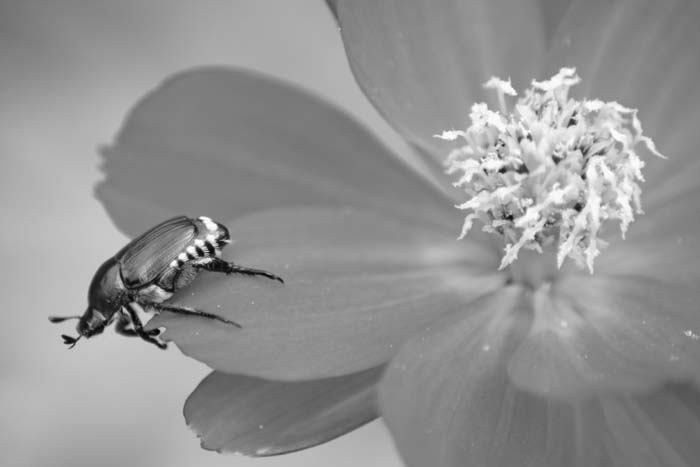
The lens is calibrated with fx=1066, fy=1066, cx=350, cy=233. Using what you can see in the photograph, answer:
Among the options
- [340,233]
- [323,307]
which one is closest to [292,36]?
[340,233]

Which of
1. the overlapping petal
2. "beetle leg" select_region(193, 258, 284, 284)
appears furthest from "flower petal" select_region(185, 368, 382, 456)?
the overlapping petal

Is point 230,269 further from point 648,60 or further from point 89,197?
point 89,197

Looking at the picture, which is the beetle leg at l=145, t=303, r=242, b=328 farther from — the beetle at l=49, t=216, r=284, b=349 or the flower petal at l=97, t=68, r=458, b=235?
the flower petal at l=97, t=68, r=458, b=235

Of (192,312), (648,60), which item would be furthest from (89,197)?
(648,60)

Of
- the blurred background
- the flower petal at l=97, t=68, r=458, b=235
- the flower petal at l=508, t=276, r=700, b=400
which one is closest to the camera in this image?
the flower petal at l=508, t=276, r=700, b=400

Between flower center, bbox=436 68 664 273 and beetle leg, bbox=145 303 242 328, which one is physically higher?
flower center, bbox=436 68 664 273

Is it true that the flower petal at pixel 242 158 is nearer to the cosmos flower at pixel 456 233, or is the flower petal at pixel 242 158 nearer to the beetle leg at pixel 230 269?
the cosmos flower at pixel 456 233

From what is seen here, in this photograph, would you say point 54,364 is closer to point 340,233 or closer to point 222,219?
point 222,219
